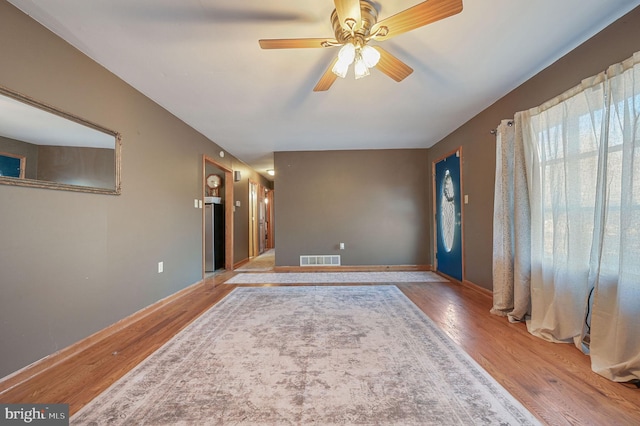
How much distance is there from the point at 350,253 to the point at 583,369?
3.67m

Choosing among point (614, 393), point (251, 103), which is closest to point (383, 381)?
point (614, 393)

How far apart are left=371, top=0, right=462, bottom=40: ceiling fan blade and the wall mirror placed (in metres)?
2.30

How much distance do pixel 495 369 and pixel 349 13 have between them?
240 centimetres

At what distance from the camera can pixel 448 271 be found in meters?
4.41

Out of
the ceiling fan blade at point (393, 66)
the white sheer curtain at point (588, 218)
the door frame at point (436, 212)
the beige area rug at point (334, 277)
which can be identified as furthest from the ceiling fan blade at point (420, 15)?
the beige area rug at point (334, 277)

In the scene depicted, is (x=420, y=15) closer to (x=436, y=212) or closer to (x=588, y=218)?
(x=588, y=218)

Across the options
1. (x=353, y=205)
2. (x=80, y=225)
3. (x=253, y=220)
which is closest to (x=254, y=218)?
(x=253, y=220)

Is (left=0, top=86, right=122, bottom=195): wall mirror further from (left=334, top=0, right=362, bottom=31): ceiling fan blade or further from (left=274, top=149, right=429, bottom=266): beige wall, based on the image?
(left=274, top=149, right=429, bottom=266): beige wall

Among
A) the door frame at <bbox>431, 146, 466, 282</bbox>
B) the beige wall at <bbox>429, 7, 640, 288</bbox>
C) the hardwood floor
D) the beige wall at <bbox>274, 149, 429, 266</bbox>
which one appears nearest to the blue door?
the door frame at <bbox>431, 146, 466, 282</bbox>

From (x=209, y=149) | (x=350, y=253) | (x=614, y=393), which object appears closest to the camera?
(x=614, y=393)

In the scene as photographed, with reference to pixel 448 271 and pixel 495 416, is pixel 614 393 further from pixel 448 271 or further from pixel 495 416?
pixel 448 271

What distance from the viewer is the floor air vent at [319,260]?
518 centimetres

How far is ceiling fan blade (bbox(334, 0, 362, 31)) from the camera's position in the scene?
139 cm

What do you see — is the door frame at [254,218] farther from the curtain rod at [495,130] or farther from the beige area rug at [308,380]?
the curtain rod at [495,130]
